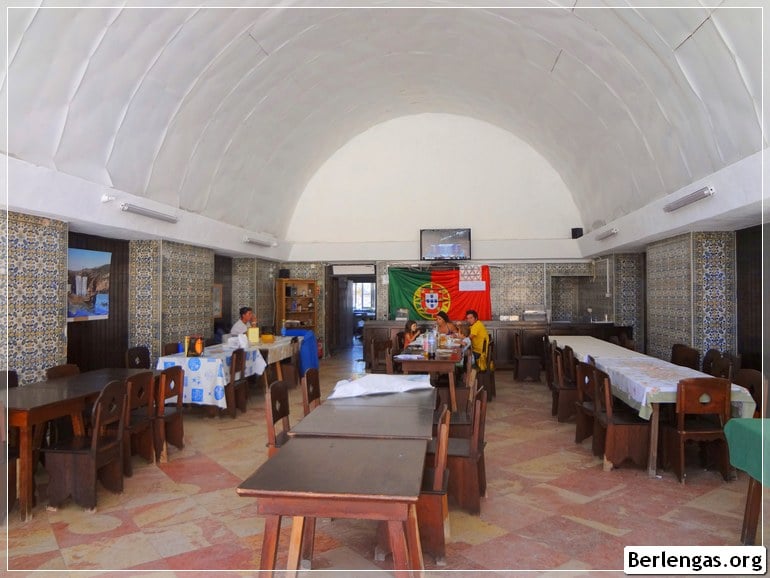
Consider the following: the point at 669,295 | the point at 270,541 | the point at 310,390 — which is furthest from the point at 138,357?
the point at 669,295

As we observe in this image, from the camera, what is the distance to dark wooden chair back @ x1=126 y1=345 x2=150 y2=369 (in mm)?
6812

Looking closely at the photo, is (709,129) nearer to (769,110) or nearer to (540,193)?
(769,110)

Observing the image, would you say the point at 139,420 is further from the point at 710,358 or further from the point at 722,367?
the point at 710,358

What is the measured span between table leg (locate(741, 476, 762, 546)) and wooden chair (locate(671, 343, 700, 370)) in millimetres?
3629

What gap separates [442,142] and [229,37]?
7.03m

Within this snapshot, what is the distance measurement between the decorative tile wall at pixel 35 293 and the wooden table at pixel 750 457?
21.4 feet

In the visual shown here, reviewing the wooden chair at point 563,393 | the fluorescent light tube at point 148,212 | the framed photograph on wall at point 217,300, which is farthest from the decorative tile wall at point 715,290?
the framed photograph on wall at point 217,300

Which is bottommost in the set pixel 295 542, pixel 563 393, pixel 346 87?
pixel 563 393

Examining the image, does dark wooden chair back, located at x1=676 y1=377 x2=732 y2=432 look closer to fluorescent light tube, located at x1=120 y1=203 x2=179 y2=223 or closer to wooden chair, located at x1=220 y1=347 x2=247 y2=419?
wooden chair, located at x1=220 y1=347 x2=247 y2=419

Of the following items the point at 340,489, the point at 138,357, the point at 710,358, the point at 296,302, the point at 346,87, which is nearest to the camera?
the point at 340,489

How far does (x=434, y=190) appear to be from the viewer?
40.8 ft

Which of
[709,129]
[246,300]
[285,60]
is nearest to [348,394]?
[709,129]

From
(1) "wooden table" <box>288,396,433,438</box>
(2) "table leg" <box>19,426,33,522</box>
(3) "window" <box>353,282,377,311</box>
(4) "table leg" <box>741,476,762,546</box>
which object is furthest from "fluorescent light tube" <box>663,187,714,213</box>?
(3) "window" <box>353,282,377,311</box>

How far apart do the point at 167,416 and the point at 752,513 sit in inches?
196
